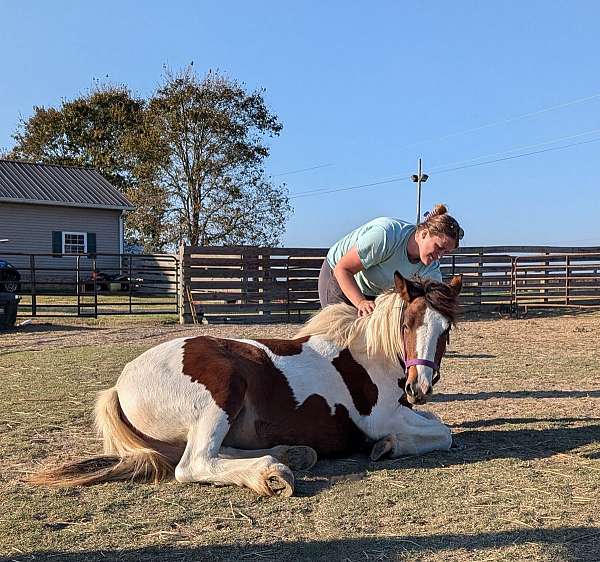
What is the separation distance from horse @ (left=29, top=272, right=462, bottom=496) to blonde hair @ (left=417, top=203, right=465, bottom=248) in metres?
0.33

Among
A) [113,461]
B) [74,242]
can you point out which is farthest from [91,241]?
[113,461]

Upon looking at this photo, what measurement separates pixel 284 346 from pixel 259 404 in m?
0.46

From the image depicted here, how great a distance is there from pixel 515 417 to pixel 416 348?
2.02 meters

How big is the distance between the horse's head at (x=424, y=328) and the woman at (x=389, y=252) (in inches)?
14.0

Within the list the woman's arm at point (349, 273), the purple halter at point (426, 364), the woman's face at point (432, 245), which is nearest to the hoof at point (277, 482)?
the purple halter at point (426, 364)

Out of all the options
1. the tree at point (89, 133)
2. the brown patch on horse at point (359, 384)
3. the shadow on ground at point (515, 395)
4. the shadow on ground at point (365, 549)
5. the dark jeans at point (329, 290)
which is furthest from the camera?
the tree at point (89, 133)

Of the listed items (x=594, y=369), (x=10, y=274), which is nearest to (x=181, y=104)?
(x=10, y=274)

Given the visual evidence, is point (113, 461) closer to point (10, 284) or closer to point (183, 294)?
point (183, 294)

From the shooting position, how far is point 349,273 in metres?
4.34

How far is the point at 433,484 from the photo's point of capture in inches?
134

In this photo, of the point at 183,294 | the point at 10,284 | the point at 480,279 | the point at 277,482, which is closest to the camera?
the point at 277,482

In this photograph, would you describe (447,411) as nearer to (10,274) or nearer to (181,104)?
(10,274)

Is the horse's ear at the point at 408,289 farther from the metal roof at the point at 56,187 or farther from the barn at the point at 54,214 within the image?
the metal roof at the point at 56,187

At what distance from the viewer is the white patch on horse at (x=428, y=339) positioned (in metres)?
3.45
